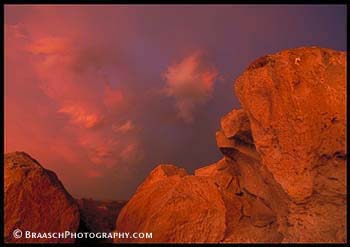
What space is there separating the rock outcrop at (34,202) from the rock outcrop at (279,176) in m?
2.83

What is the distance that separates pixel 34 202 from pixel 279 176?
8.68 m

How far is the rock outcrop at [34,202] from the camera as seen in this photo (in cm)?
1376

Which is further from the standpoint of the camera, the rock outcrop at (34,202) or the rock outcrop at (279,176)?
the rock outcrop at (34,202)

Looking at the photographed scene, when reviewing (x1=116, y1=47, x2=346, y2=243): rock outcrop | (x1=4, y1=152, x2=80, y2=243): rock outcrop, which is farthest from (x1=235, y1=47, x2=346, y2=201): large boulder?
(x1=4, y1=152, x2=80, y2=243): rock outcrop

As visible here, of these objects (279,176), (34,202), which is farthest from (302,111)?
(34,202)

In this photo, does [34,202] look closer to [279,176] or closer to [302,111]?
[279,176]

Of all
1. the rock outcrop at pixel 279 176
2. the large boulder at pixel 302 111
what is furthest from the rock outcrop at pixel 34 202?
the large boulder at pixel 302 111

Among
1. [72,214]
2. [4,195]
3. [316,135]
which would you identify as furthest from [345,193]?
[4,195]

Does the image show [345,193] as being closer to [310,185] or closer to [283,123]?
[310,185]

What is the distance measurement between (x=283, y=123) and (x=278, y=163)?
1390mm

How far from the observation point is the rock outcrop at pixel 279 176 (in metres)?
12.6

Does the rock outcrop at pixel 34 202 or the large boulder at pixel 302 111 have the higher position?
the large boulder at pixel 302 111

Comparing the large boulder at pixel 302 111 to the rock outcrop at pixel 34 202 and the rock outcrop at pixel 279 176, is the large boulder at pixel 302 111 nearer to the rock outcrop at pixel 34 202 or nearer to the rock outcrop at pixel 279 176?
the rock outcrop at pixel 279 176

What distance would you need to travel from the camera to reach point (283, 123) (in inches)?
515
